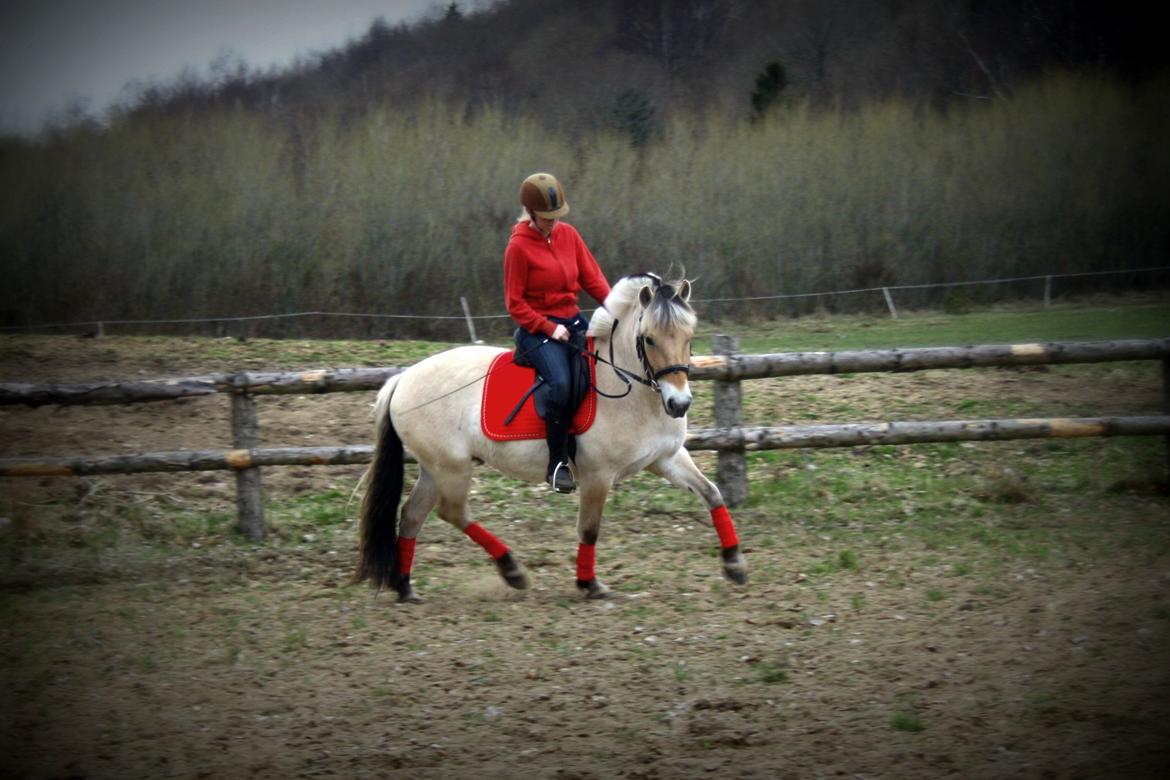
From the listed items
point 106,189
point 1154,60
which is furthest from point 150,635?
point 1154,60

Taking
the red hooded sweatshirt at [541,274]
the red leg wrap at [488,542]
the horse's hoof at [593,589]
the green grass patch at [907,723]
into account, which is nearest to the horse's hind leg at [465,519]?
the red leg wrap at [488,542]

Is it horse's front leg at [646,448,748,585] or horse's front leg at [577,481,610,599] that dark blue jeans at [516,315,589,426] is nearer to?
horse's front leg at [577,481,610,599]

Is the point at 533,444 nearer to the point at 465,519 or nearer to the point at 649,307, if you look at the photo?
the point at 465,519

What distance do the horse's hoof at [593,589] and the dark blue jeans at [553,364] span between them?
112cm

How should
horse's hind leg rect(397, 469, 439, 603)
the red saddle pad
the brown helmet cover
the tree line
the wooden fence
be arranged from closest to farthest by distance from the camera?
the brown helmet cover < the red saddle pad < horse's hind leg rect(397, 469, 439, 603) < the wooden fence < the tree line

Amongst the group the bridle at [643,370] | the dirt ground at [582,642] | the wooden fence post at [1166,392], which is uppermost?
the bridle at [643,370]

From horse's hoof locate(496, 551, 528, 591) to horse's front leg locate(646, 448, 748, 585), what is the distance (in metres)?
1.16

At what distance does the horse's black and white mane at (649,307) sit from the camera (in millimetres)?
6105

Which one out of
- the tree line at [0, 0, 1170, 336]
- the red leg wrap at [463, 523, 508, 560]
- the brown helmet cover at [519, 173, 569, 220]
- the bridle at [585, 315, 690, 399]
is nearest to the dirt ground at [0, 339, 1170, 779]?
the red leg wrap at [463, 523, 508, 560]

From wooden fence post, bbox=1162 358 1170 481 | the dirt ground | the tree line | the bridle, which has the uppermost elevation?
the tree line

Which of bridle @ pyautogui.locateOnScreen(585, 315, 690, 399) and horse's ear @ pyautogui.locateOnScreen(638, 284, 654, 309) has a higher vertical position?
horse's ear @ pyautogui.locateOnScreen(638, 284, 654, 309)

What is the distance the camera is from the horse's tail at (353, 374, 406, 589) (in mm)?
6805

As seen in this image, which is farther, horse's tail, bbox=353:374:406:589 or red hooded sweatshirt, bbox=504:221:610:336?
horse's tail, bbox=353:374:406:589

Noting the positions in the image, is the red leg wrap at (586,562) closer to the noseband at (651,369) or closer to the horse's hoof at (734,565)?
the horse's hoof at (734,565)
